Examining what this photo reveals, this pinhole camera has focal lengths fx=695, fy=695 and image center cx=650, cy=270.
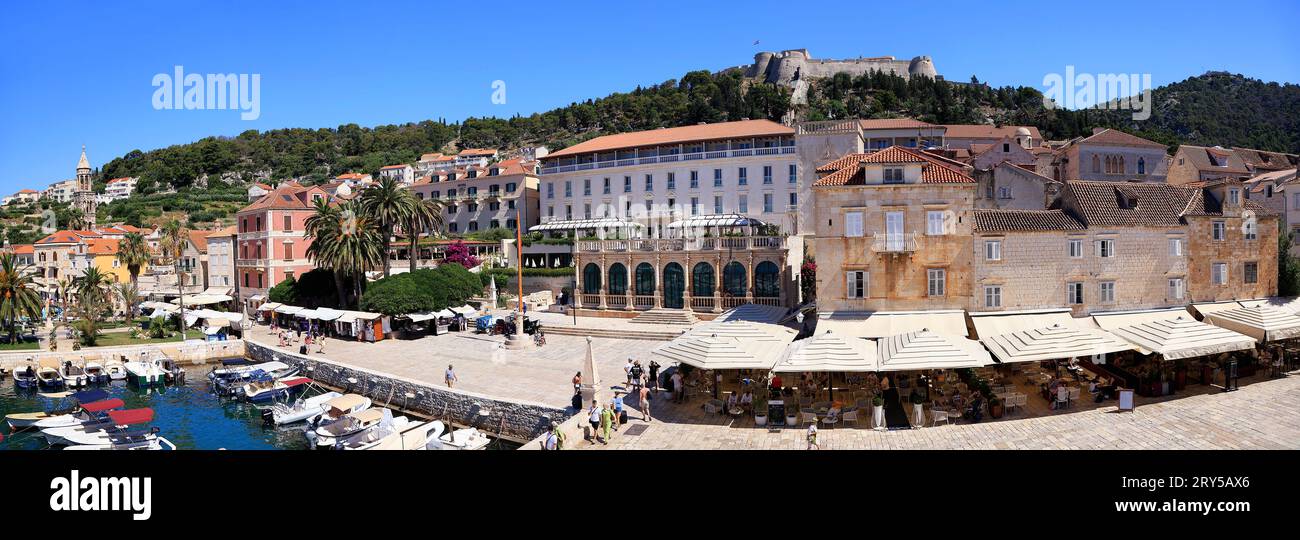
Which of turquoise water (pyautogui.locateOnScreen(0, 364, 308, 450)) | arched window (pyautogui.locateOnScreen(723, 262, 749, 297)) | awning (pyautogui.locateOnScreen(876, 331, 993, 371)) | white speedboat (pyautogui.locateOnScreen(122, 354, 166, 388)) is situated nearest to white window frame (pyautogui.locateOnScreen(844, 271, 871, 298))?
awning (pyautogui.locateOnScreen(876, 331, 993, 371))

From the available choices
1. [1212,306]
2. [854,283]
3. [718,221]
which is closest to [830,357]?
[854,283]

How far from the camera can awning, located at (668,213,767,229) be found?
5578 cm

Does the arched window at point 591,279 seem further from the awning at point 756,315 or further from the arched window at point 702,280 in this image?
the awning at point 756,315

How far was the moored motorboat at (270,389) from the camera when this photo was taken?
32344mm

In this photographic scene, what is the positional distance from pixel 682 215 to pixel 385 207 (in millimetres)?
23308

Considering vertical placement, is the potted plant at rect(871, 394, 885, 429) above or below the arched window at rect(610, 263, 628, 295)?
below

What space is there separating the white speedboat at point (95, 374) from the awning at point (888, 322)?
121 ft

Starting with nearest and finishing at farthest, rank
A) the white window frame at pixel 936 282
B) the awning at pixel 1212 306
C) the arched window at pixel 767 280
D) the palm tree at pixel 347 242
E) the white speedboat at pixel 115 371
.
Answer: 1. the white window frame at pixel 936 282
2. the awning at pixel 1212 306
3. the white speedboat at pixel 115 371
4. the arched window at pixel 767 280
5. the palm tree at pixel 347 242

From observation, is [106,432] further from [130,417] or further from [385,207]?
[385,207]

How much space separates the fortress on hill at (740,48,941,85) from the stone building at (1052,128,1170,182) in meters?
96.5

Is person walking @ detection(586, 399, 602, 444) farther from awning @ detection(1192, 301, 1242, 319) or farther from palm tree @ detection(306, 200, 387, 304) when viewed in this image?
palm tree @ detection(306, 200, 387, 304)

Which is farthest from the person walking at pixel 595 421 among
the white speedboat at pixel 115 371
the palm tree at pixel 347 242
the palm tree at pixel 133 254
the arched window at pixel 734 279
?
the palm tree at pixel 133 254

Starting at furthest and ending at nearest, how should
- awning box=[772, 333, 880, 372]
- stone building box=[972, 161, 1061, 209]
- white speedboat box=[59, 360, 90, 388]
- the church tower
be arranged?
the church tower < stone building box=[972, 161, 1061, 209] < white speedboat box=[59, 360, 90, 388] < awning box=[772, 333, 880, 372]
